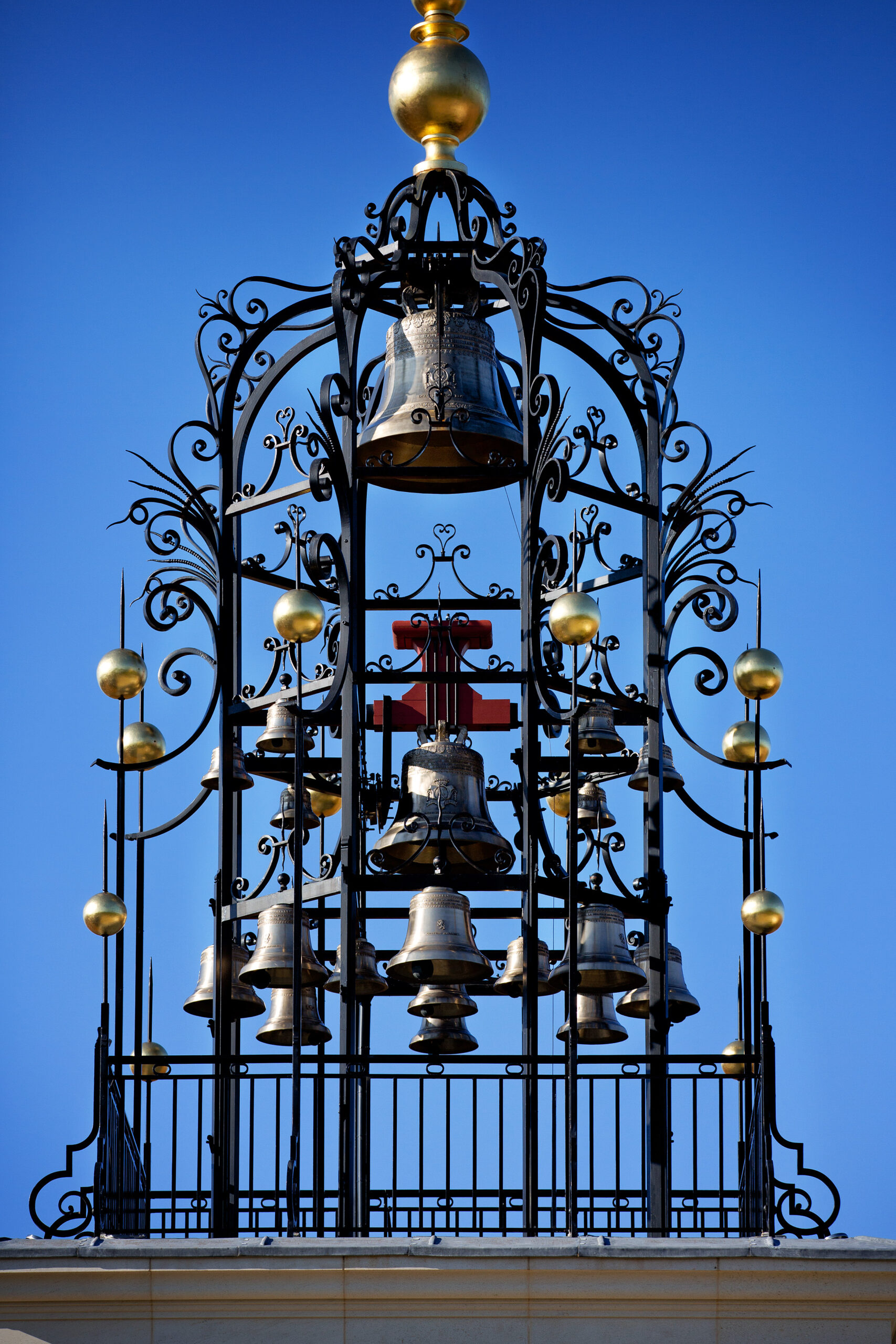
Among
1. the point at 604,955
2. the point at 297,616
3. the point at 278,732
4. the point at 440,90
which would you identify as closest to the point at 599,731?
the point at 604,955

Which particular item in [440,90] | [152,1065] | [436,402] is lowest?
[152,1065]

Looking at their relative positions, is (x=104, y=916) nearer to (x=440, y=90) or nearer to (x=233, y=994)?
(x=233, y=994)

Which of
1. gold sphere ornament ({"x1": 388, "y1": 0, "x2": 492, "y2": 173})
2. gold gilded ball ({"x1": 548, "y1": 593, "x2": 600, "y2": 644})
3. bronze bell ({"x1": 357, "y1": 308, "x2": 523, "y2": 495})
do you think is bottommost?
gold gilded ball ({"x1": 548, "y1": 593, "x2": 600, "y2": 644})

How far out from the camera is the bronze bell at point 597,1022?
20.1 metres

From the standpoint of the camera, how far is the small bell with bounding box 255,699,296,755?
66.4ft

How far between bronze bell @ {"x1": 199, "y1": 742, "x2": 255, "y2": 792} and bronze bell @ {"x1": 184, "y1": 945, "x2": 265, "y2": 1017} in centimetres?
123

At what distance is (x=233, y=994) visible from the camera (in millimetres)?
19562

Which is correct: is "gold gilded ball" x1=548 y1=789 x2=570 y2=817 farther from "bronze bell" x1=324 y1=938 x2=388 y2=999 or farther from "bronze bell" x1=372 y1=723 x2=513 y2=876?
"bronze bell" x1=324 y1=938 x2=388 y2=999

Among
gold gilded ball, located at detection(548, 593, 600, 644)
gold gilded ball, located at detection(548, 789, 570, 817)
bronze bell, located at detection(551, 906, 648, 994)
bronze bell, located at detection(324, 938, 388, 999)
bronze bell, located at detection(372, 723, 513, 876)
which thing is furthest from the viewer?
gold gilded ball, located at detection(548, 789, 570, 817)

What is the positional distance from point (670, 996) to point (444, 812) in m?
2.21

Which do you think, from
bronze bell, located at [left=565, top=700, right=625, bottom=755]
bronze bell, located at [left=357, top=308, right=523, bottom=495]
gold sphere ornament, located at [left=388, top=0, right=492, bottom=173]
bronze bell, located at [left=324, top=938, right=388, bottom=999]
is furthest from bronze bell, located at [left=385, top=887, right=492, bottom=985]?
gold sphere ornament, located at [left=388, top=0, right=492, bottom=173]

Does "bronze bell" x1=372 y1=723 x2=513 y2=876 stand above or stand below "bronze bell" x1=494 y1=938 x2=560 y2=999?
above

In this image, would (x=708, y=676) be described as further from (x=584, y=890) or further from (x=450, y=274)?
(x=450, y=274)

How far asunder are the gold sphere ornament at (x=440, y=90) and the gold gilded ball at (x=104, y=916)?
619 centimetres
